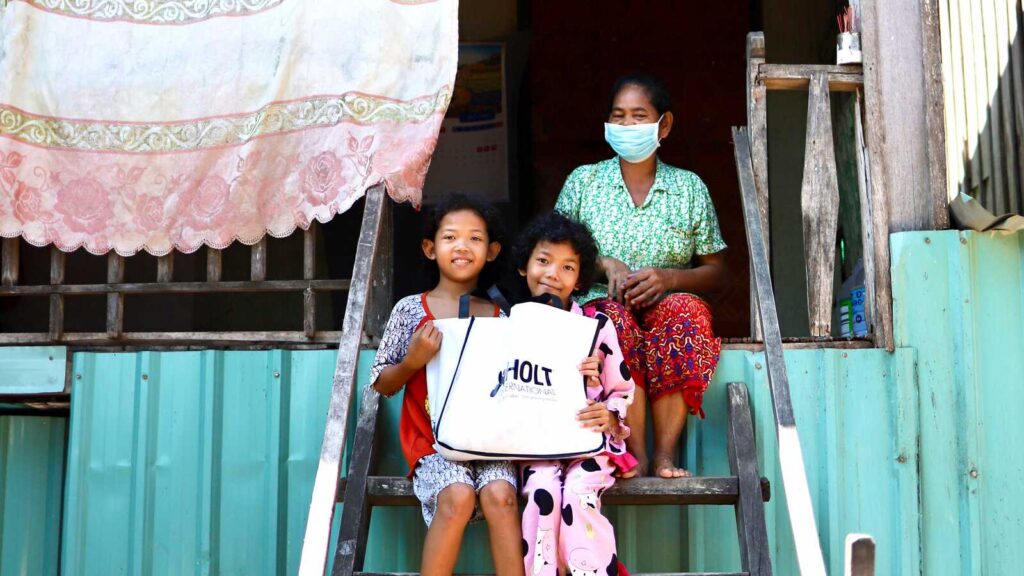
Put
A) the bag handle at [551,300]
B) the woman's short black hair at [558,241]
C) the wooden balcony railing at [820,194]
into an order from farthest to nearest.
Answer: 1. the wooden balcony railing at [820,194]
2. the woman's short black hair at [558,241]
3. the bag handle at [551,300]

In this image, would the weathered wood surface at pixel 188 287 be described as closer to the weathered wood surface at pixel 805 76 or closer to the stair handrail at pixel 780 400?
the stair handrail at pixel 780 400

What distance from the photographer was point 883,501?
11.7 ft

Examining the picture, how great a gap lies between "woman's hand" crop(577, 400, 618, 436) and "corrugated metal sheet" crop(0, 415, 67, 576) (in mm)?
2517

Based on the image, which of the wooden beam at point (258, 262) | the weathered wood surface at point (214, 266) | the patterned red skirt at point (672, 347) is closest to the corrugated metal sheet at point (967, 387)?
the patterned red skirt at point (672, 347)

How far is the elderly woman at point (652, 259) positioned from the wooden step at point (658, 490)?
18 centimetres

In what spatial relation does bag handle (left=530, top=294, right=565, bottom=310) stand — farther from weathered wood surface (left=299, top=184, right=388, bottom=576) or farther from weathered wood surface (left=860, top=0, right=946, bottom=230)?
weathered wood surface (left=860, top=0, right=946, bottom=230)

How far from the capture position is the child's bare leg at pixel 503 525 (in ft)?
9.50

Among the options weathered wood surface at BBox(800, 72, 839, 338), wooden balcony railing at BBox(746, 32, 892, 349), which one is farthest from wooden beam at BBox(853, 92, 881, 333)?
weathered wood surface at BBox(800, 72, 839, 338)

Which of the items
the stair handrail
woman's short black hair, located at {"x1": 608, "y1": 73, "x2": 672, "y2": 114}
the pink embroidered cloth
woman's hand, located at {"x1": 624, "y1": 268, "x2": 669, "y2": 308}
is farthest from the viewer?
woman's short black hair, located at {"x1": 608, "y1": 73, "x2": 672, "y2": 114}

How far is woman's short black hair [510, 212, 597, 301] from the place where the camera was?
3471mm

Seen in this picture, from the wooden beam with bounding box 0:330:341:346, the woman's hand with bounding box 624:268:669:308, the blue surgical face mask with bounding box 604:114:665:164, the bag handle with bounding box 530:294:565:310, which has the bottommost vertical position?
the wooden beam with bounding box 0:330:341:346

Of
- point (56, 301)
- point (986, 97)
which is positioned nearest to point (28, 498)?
point (56, 301)

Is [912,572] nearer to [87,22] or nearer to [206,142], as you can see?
[206,142]

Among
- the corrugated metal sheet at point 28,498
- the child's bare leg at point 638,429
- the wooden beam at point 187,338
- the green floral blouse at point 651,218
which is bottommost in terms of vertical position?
the corrugated metal sheet at point 28,498
